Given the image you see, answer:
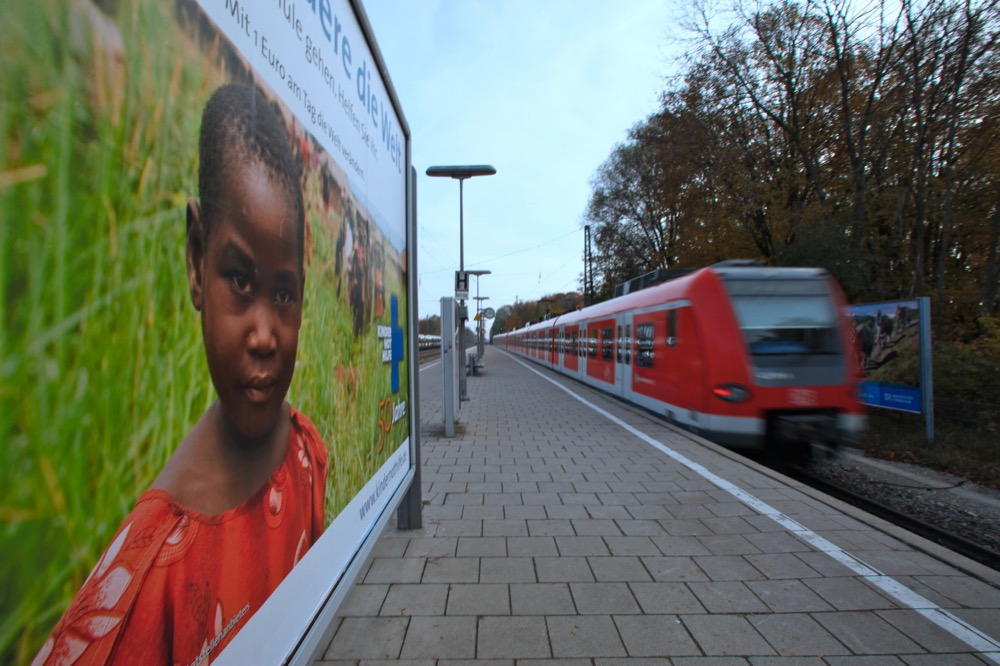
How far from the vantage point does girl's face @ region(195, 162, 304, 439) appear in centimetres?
133

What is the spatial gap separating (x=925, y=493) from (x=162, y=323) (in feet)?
26.3

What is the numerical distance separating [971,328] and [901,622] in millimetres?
13272

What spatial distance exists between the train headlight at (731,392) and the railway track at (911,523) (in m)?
1.30

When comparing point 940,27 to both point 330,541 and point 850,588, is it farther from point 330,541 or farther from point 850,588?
point 330,541

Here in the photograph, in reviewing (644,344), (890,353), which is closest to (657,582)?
(644,344)

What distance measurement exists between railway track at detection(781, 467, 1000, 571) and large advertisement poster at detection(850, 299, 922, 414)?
9.50 ft

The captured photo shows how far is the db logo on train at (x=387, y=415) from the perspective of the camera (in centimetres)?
309

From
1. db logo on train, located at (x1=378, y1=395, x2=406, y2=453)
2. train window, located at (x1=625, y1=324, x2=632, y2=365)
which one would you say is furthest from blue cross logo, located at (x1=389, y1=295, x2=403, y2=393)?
train window, located at (x1=625, y1=324, x2=632, y2=365)

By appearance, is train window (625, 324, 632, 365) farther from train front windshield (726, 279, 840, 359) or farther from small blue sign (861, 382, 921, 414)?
small blue sign (861, 382, 921, 414)

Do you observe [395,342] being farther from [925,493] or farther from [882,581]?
[925,493]

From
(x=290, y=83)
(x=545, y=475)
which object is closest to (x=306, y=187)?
(x=290, y=83)

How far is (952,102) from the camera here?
36.8 feet

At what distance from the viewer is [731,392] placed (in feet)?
23.6

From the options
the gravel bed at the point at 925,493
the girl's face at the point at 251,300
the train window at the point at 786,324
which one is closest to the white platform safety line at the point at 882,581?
the gravel bed at the point at 925,493
